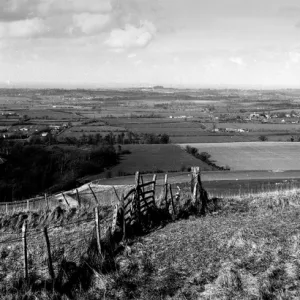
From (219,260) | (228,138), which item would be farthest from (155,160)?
(219,260)

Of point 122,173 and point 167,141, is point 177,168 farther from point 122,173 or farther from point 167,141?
point 167,141

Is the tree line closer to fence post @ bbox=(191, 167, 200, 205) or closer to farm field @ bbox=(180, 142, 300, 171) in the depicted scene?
farm field @ bbox=(180, 142, 300, 171)

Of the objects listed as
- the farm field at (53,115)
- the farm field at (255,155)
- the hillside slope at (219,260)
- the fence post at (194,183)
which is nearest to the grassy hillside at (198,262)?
the hillside slope at (219,260)

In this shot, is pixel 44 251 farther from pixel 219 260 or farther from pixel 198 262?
pixel 219 260

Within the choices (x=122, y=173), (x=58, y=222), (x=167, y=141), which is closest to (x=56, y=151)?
(x=122, y=173)

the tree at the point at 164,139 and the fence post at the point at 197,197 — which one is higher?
the fence post at the point at 197,197

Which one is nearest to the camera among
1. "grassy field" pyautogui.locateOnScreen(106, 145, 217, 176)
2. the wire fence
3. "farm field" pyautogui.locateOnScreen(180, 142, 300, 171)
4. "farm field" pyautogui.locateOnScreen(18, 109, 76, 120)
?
the wire fence

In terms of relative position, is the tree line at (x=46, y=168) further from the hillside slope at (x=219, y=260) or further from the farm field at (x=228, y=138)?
the hillside slope at (x=219, y=260)

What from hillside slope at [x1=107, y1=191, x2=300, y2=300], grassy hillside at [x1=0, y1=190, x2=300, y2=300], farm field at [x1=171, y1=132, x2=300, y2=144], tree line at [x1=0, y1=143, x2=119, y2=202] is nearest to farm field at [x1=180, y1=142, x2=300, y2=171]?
farm field at [x1=171, y1=132, x2=300, y2=144]
